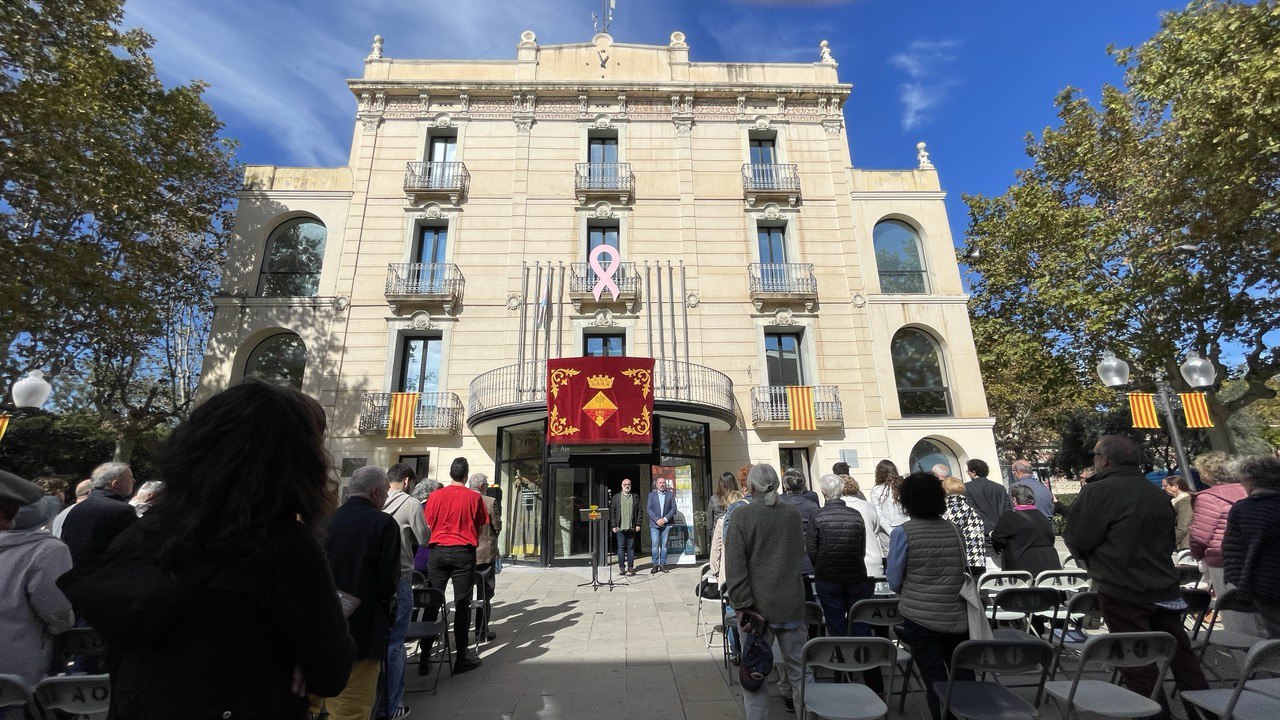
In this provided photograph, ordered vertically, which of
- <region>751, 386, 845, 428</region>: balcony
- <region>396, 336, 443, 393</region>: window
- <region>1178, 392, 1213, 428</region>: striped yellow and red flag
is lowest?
<region>1178, 392, 1213, 428</region>: striped yellow and red flag

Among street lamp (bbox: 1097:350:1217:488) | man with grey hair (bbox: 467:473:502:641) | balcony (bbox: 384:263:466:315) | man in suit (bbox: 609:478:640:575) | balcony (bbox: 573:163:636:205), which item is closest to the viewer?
man with grey hair (bbox: 467:473:502:641)

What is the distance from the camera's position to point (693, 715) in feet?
13.8

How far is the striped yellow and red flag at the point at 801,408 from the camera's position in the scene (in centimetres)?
1462

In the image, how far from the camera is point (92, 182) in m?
12.5

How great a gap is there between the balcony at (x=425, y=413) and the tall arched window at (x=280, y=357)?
2813 millimetres

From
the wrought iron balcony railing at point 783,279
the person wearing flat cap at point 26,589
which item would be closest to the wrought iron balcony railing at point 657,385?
the wrought iron balcony railing at point 783,279

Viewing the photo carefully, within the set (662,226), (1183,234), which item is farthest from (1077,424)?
(662,226)

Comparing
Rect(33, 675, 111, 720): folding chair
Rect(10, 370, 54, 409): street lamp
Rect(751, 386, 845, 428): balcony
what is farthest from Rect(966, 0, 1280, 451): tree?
Rect(10, 370, 54, 409): street lamp

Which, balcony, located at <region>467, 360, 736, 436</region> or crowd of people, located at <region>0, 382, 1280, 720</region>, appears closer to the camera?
crowd of people, located at <region>0, 382, 1280, 720</region>

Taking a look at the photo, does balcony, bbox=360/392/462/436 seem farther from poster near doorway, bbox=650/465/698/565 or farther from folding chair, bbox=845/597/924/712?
folding chair, bbox=845/597/924/712

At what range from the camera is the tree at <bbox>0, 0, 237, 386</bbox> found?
11.2 meters

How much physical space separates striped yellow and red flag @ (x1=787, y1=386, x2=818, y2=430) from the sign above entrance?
4724 millimetres

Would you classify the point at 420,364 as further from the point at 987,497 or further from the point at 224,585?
the point at 224,585

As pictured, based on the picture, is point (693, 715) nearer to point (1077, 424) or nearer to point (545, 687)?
point (545, 687)
